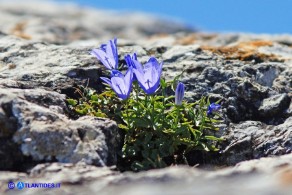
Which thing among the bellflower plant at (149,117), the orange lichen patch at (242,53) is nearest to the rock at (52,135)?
the bellflower plant at (149,117)

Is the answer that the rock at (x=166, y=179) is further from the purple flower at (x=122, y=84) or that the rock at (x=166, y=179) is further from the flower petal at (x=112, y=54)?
the flower petal at (x=112, y=54)

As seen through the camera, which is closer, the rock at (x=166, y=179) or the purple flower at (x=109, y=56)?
the rock at (x=166, y=179)

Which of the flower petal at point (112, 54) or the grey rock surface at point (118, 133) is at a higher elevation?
the flower petal at point (112, 54)

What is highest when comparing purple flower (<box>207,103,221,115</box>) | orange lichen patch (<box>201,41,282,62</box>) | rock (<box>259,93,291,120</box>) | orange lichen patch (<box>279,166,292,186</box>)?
orange lichen patch (<box>201,41,282,62</box>)

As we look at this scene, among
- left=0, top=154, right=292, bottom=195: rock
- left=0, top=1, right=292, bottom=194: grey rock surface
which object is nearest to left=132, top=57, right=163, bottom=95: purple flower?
left=0, top=1, right=292, bottom=194: grey rock surface

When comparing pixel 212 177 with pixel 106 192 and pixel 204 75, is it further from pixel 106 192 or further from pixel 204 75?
pixel 204 75

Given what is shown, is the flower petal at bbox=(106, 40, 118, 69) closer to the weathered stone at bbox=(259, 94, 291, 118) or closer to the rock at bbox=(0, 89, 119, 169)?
the rock at bbox=(0, 89, 119, 169)

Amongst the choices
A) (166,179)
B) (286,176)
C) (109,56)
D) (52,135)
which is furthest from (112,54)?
(286,176)

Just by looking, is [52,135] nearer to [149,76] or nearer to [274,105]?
[149,76]
